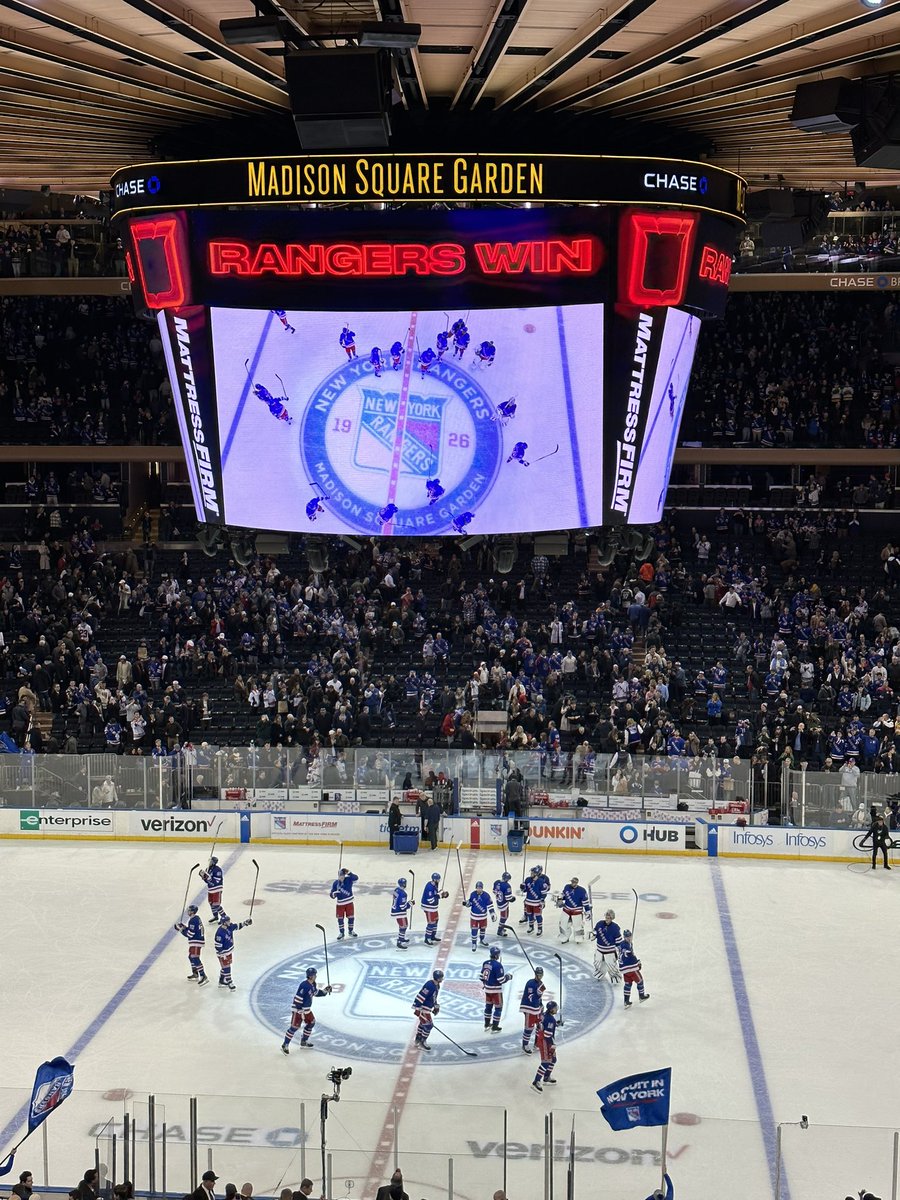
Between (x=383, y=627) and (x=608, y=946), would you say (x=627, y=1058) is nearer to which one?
(x=608, y=946)

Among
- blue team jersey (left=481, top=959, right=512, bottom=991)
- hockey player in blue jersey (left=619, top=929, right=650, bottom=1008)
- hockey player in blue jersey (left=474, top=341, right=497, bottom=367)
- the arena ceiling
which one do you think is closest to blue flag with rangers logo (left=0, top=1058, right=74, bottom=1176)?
blue team jersey (left=481, top=959, right=512, bottom=991)

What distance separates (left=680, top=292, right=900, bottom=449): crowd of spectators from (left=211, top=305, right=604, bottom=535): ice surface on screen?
18035 mm

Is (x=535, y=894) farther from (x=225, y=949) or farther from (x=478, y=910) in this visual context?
(x=225, y=949)

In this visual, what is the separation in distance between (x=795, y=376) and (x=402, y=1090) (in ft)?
83.4

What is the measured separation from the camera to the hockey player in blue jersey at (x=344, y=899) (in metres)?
21.1

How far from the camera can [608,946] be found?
1903 cm

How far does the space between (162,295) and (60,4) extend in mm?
7490

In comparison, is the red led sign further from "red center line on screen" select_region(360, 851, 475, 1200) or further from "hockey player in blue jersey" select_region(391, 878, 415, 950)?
"red center line on screen" select_region(360, 851, 475, 1200)

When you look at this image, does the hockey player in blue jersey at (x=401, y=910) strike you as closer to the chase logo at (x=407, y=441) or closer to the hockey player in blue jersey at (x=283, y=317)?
the chase logo at (x=407, y=441)

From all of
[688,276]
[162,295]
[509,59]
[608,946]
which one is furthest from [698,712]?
[509,59]

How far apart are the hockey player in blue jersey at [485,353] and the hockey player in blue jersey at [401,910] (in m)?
7.11

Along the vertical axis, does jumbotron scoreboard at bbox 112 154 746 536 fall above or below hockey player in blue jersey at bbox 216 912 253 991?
above

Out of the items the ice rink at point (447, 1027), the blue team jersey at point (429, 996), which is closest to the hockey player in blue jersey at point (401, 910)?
the ice rink at point (447, 1027)

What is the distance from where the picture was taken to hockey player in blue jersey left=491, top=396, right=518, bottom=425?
60.5 feet
